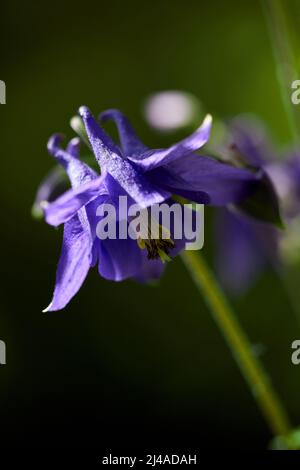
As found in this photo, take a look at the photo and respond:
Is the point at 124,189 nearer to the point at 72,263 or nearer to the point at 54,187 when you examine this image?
the point at 72,263

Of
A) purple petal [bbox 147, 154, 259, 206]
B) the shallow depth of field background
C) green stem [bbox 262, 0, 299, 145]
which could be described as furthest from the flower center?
the shallow depth of field background

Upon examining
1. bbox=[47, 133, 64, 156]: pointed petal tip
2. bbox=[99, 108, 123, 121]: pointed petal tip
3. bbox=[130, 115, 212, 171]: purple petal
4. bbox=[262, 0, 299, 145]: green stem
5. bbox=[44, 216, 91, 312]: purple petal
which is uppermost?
bbox=[262, 0, 299, 145]: green stem

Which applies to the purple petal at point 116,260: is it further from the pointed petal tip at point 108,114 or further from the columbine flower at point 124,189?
the pointed petal tip at point 108,114

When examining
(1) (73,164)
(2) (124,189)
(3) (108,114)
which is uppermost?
(3) (108,114)

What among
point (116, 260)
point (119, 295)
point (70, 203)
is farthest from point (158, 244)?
point (119, 295)

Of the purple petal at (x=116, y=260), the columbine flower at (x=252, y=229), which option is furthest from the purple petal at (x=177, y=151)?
the columbine flower at (x=252, y=229)

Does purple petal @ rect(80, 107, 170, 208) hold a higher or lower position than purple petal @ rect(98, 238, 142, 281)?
higher

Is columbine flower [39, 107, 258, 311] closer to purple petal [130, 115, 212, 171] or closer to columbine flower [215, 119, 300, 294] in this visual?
purple petal [130, 115, 212, 171]
